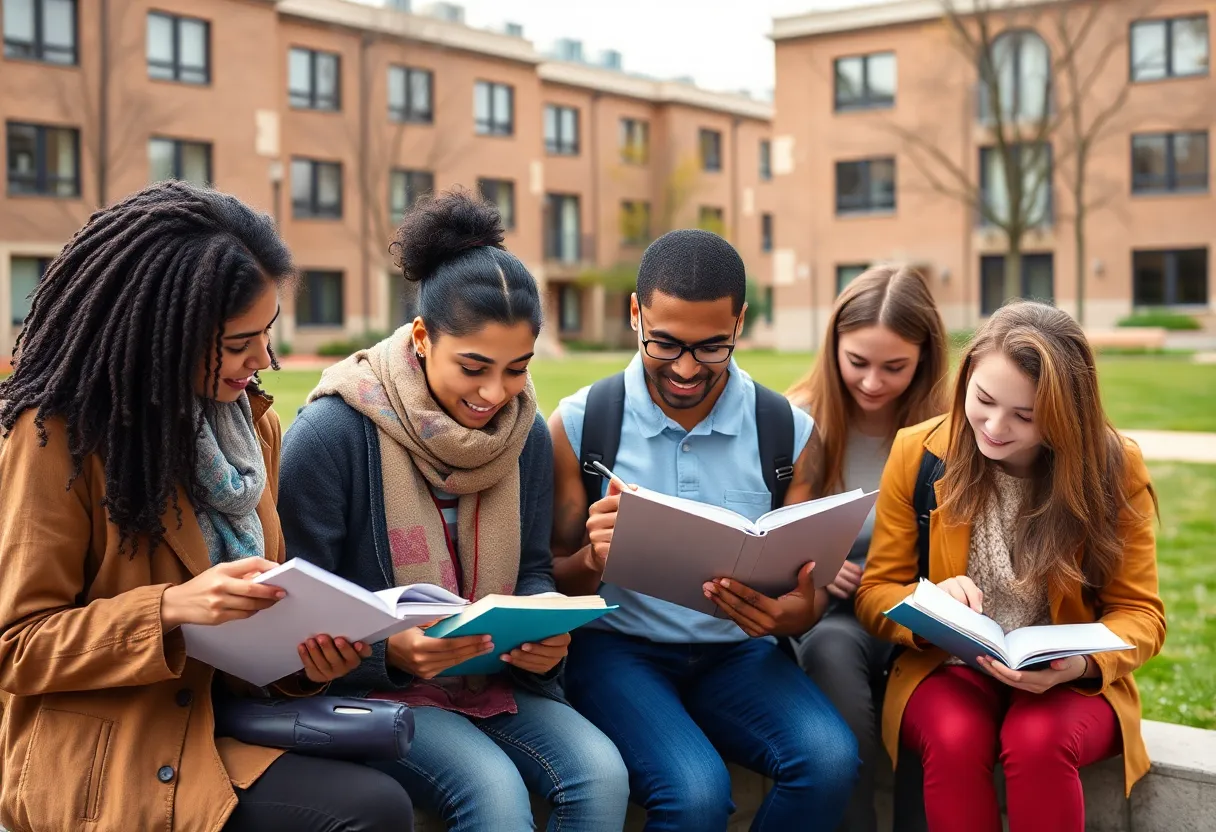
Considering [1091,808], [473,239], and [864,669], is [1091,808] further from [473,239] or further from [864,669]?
[473,239]

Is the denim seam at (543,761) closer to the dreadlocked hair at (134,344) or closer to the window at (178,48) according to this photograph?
the dreadlocked hair at (134,344)

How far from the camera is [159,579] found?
233 cm

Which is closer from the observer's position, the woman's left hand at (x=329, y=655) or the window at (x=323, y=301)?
the woman's left hand at (x=329, y=655)

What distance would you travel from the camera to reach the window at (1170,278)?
2942 cm

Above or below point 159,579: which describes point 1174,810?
below

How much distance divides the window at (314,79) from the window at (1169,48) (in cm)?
1892

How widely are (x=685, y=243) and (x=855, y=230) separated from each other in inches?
1225

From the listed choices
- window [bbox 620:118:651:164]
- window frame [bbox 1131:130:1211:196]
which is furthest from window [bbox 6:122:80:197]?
window frame [bbox 1131:130:1211:196]

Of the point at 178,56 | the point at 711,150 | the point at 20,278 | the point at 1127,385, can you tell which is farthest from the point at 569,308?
the point at 1127,385

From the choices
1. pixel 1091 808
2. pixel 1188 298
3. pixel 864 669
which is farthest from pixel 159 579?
pixel 1188 298

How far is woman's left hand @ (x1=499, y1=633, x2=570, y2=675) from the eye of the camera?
265 cm

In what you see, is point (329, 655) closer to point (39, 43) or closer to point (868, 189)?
point (39, 43)

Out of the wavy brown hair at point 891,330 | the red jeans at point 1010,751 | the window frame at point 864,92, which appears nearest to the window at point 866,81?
the window frame at point 864,92

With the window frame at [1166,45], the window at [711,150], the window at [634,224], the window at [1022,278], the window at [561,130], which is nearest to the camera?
the window frame at [1166,45]
